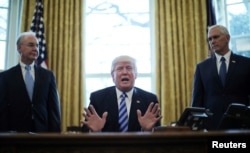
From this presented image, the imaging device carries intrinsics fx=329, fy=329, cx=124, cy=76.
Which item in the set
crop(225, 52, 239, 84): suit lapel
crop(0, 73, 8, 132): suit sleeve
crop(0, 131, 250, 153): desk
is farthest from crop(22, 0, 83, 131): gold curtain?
crop(0, 131, 250, 153): desk

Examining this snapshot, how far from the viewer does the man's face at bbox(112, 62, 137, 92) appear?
3395mm

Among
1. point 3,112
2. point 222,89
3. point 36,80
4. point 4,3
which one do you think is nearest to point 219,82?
point 222,89

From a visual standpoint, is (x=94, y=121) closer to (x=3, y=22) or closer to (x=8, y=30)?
(x=8, y=30)

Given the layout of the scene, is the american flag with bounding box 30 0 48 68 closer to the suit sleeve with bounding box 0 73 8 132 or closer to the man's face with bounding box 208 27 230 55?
the suit sleeve with bounding box 0 73 8 132

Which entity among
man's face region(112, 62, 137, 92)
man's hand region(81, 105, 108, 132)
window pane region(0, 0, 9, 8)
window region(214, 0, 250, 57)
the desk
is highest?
window pane region(0, 0, 9, 8)

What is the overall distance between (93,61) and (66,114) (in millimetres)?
1108

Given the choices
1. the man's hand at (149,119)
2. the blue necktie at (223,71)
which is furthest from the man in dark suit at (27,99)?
the blue necktie at (223,71)

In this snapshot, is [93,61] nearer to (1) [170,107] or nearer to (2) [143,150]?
(1) [170,107]

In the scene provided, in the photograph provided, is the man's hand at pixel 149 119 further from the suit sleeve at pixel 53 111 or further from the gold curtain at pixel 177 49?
the gold curtain at pixel 177 49

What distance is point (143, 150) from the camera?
171 centimetres

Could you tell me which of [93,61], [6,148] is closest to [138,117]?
[6,148]

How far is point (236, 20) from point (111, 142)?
4.50 m

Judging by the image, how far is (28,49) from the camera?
357cm

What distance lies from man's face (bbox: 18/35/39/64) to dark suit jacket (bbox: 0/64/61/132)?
5.3 inches
